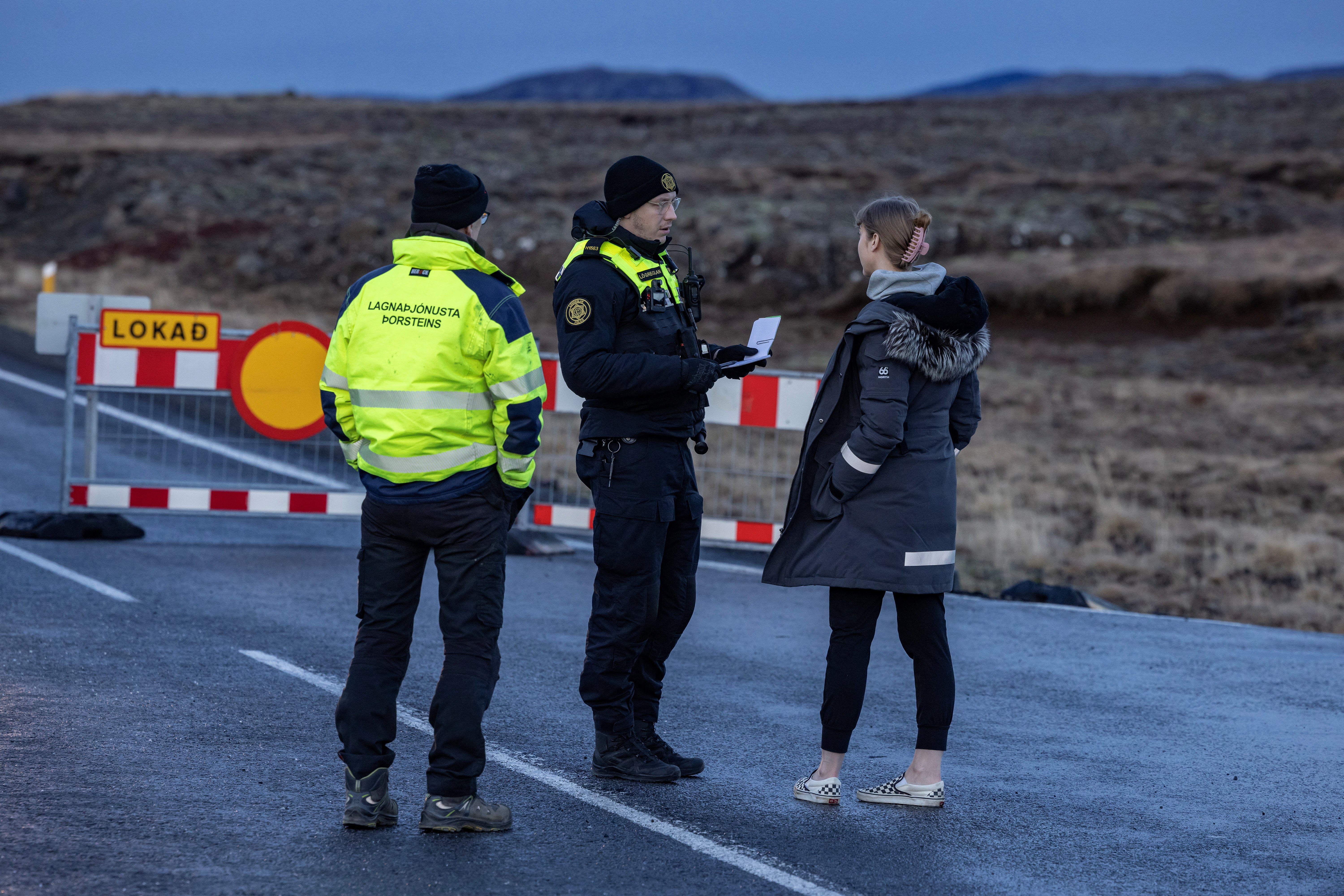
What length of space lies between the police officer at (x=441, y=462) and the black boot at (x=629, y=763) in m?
0.66

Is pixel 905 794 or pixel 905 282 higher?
pixel 905 282

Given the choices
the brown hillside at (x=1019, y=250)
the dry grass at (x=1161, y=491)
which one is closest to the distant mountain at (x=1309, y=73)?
the brown hillside at (x=1019, y=250)

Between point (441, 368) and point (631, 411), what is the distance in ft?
2.85

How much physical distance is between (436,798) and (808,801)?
1.34 meters

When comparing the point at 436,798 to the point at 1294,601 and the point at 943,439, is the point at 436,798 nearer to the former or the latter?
the point at 943,439

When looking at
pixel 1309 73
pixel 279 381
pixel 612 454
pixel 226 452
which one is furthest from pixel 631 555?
pixel 1309 73

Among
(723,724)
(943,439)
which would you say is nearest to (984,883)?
(943,439)

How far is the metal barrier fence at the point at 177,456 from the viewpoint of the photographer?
9.99 metres

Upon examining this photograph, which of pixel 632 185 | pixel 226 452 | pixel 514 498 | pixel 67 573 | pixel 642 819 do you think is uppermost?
pixel 632 185

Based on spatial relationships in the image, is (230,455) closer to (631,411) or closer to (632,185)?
(631,411)

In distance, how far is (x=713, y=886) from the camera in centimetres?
425

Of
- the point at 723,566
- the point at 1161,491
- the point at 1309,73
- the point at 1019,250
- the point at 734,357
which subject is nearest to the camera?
the point at 734,357

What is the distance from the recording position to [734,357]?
519 cm

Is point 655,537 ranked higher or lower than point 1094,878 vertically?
higher
